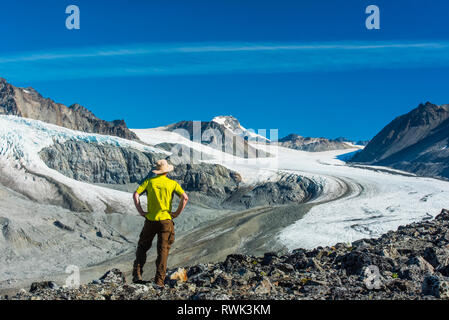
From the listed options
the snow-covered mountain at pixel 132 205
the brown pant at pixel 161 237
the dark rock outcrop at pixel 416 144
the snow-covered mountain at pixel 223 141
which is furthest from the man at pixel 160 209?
the snow-covered mountain at pixel 223 141

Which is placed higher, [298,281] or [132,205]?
[132,205]

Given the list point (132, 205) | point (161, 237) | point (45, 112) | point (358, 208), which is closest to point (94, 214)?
point (132, 205)

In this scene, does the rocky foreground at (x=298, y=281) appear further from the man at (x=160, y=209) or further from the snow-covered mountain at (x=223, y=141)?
the snow-covered mountain at (x=223, y=141)

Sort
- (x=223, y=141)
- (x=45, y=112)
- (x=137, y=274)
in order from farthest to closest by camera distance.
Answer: (x=223, y=141) < (x=45, y=112) < (x=137, y=274)

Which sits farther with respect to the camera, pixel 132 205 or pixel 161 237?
pixel 132 205

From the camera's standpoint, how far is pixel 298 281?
26.7 feet

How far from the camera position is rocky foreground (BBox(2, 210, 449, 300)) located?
266 inches

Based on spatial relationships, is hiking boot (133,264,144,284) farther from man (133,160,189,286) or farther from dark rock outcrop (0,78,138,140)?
dark rock outcrop (0,78,138,140)

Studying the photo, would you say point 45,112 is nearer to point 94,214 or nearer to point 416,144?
point 94,214

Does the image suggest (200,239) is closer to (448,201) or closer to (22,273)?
(22,273)

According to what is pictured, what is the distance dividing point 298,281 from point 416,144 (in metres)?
110

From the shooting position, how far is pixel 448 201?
41.8 metres
